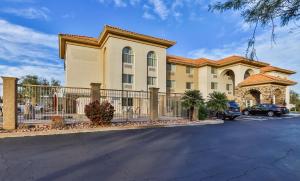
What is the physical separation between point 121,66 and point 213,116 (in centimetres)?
1263

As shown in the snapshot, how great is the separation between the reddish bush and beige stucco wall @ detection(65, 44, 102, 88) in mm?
14488

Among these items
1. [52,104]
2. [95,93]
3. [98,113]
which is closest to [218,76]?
[95,93]

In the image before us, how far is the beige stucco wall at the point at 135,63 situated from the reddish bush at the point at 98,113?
11.7 metres

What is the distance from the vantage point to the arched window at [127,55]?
88.3ft

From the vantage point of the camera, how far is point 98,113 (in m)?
13.4

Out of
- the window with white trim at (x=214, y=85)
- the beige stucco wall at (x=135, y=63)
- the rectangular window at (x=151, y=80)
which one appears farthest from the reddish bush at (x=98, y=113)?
the window with white trim at (x=214, y=85)

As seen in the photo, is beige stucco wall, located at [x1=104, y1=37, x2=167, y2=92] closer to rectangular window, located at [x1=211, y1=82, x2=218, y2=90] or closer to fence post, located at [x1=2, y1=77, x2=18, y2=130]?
rectangular window, located at [x1=211, y1=82, x2=218, y2=90]

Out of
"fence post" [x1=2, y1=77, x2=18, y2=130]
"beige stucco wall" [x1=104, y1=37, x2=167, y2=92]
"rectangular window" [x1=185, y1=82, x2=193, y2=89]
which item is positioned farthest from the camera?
"rectangular window" [x1=185, y1=82, x2=193, y2=89]

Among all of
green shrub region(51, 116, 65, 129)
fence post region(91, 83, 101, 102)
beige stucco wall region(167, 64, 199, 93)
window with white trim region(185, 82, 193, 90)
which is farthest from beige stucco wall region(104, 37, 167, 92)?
green shrub region(51, 116, 65, 129)

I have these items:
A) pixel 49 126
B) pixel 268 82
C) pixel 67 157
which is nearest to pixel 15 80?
pixel 49 126

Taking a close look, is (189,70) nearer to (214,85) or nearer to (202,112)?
(214,85)

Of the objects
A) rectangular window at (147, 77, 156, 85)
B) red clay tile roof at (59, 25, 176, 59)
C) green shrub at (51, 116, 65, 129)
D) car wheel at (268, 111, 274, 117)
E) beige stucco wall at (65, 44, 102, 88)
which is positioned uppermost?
red clay tile roof at (59, 25, 176, 59)

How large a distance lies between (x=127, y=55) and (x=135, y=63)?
148cm

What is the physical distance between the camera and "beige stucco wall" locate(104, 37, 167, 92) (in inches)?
1008
